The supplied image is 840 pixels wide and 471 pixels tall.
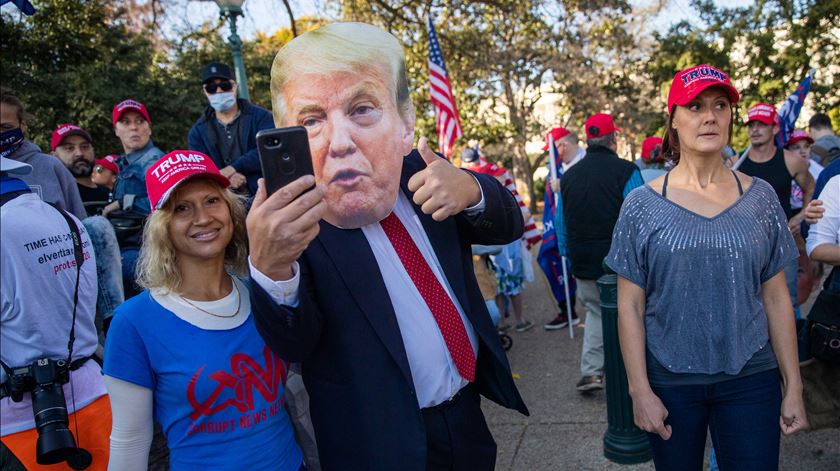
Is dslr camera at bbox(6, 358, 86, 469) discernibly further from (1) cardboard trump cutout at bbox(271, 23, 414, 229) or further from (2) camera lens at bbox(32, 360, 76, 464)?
(1) cardboard trump cutout at bbox(271, 23, 414, 229)

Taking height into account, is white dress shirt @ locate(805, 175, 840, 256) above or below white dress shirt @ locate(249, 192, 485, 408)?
below

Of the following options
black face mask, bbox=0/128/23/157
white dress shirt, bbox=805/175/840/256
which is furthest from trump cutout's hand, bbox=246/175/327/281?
white dress shirt, bbox=805/175/840/256

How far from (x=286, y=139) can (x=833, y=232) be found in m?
2.59

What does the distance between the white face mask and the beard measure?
1799 mm

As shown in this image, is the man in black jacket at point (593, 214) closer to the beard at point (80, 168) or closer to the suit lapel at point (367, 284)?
the suit lapel at point (367, 284)

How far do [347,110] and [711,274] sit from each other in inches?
56.5

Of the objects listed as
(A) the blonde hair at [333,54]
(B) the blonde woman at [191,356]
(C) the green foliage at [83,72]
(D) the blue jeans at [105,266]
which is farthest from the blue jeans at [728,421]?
(C) the green foliage at [83,72]

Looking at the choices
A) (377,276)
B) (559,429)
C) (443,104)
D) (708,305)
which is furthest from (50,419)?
(443,104)

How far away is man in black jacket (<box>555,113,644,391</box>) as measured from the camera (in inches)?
184

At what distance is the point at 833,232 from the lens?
109 inches

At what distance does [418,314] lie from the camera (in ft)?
5.66

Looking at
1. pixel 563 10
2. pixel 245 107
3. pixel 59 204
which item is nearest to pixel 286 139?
pixel 59 204

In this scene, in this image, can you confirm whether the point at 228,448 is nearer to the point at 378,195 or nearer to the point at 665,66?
the point at 378,195

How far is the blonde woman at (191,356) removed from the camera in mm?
1874
